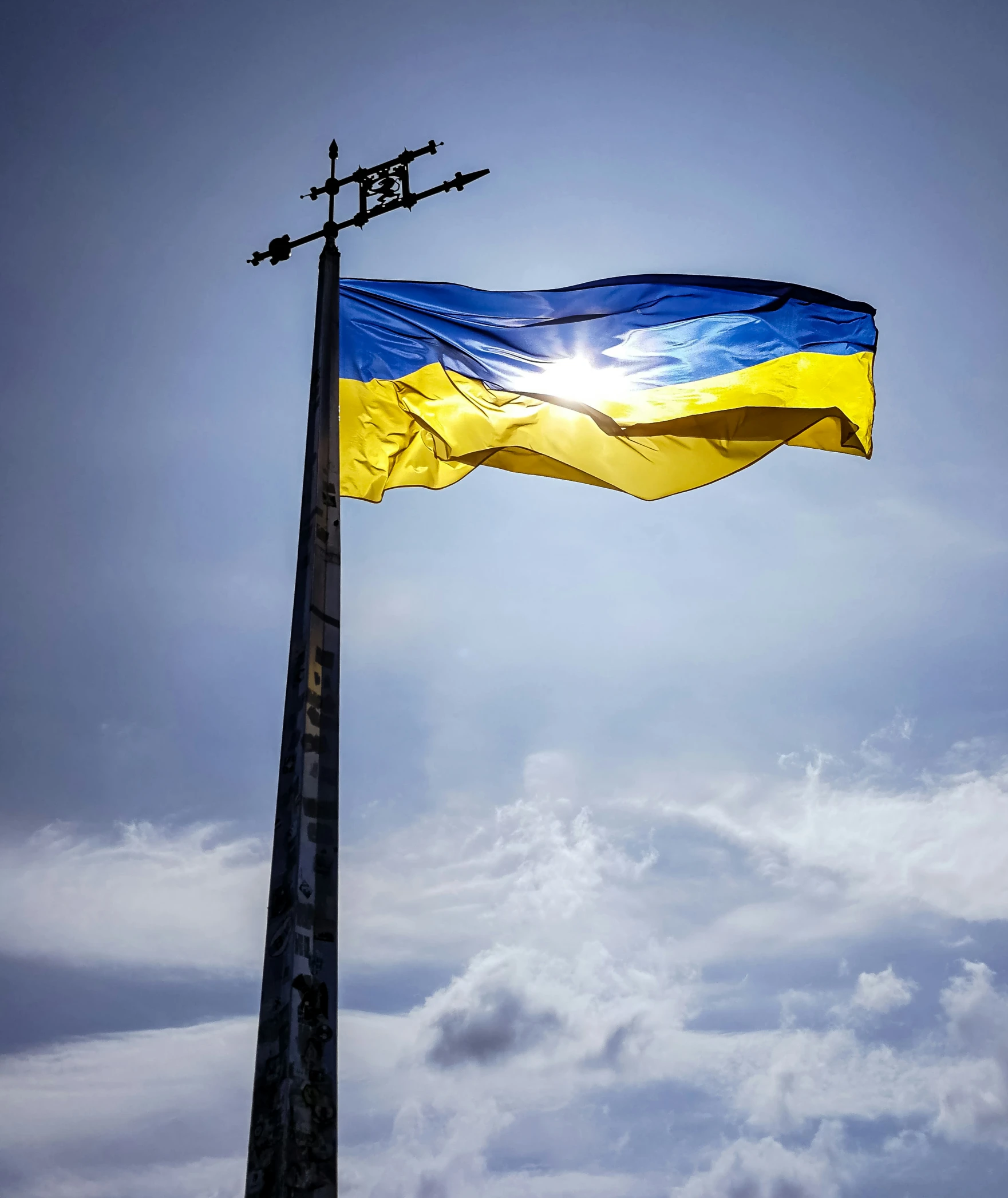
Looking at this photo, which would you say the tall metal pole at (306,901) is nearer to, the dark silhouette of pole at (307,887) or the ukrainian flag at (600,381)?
the dark silhouette of pole at (307,887)

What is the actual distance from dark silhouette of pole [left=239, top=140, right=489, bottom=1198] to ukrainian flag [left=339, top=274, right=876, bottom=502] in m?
3.73

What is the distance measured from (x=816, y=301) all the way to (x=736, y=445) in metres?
3.40

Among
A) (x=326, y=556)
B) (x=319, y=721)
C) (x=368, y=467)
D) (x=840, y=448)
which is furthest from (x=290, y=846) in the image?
(x=840, y=448)

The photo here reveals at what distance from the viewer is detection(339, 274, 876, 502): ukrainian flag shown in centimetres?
1455

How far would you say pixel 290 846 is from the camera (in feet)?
25.8

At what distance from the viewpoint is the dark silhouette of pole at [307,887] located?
682 cm

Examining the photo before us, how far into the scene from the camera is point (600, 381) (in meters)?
15.8

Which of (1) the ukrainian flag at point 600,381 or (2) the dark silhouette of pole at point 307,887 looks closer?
(2) the dark silhouette of pole at point 307,887

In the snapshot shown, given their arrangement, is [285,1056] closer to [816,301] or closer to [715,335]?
[715,335]

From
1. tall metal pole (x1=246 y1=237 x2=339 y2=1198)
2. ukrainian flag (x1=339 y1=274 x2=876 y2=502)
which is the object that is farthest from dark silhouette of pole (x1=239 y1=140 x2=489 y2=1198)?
ukrainian flag (x1=339 y1=274 x2=876 y2=502)

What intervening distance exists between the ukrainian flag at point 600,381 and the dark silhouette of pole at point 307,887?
12.2ft

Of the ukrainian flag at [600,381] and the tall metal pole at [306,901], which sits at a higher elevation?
the ukrainian flag at [600,381]

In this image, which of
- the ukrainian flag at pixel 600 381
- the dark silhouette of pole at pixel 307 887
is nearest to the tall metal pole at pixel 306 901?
the dark silhouette of pole at pixel 307 887

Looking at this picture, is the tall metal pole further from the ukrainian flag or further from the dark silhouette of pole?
the ukrainian flag
